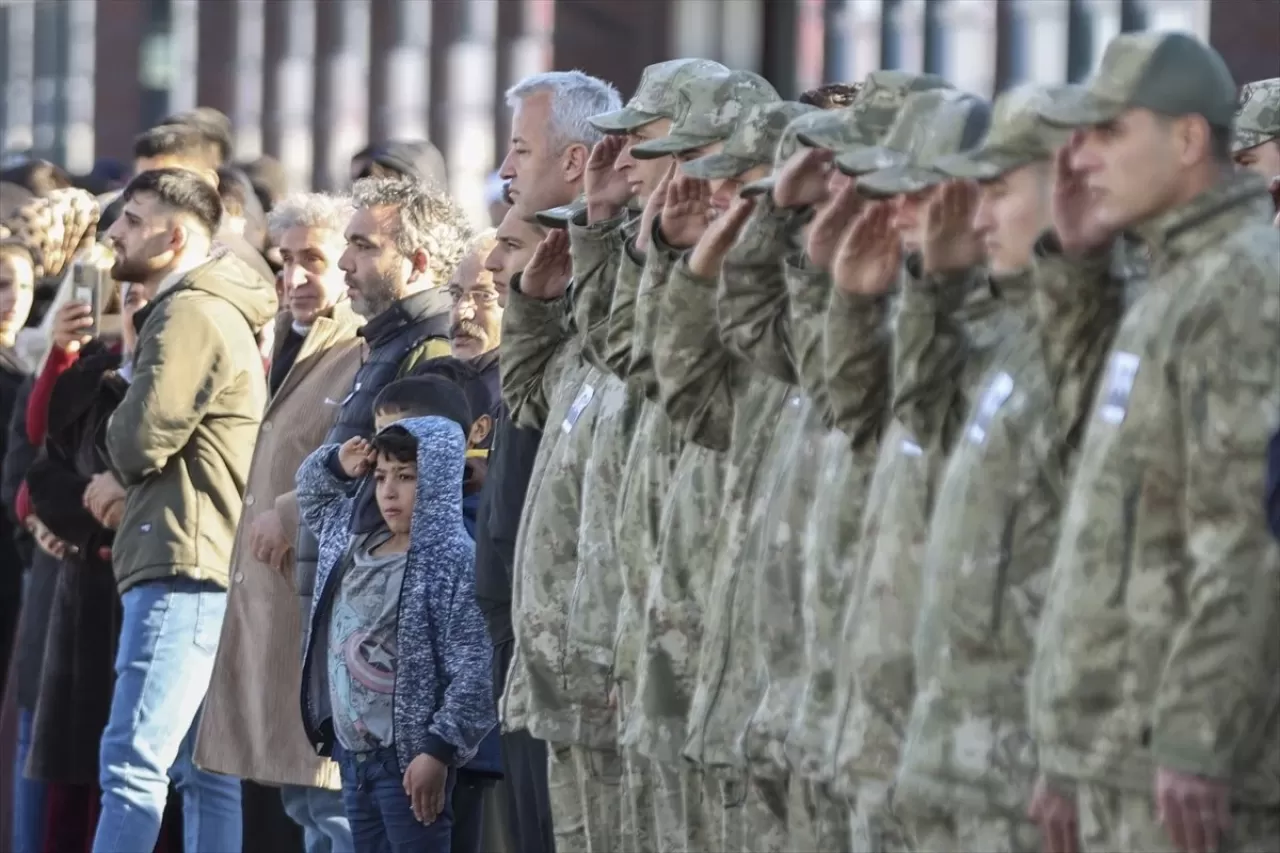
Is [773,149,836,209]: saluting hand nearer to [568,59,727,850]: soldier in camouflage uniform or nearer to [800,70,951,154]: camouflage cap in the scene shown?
[800,70,951,154]: camouflage cap

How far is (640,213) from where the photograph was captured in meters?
6.44

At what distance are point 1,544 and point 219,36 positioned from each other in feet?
136

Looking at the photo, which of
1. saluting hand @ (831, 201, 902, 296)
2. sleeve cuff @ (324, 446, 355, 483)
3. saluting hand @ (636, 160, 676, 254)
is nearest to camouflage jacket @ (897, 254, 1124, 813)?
saluting hand @ (831, 201, 902, 296)

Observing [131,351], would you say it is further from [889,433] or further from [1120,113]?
[1120,113]

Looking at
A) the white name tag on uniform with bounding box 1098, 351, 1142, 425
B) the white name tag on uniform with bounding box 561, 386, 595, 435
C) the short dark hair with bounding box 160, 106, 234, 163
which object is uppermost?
the short dark hair with bounding box 160, 106, 234, 163

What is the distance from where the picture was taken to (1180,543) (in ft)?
13.6

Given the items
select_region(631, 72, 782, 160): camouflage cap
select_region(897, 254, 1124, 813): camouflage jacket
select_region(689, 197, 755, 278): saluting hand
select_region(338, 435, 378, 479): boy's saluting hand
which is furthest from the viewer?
select_region(338, 435, 378, 479): boy's saluting hand

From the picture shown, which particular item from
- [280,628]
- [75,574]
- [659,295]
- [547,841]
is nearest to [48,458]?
[75,574]

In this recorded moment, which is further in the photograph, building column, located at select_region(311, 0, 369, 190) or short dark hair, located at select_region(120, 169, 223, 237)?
building column, located at select_region(311, 0, 369, 190)

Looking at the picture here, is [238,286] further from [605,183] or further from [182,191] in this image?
[605,183]

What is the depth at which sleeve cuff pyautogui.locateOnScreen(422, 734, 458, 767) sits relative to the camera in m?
6.88

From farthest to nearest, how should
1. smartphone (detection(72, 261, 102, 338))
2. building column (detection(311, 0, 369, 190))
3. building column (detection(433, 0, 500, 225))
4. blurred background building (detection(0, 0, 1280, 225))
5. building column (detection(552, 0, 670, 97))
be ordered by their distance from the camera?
1. building column (detection(311, 0, 369, 190))
2. building column (detection(433, 0, 500, 225))
3. blurred background building (detection(0, 0, 1280, 225))
4. building column (detection(552, 0, 670, 97))
5. smartphone (detection(72, 261, 102, 338))

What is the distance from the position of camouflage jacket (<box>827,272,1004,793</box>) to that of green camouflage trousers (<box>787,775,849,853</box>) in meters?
0.28

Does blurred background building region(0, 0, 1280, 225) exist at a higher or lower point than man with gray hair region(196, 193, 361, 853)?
higher
